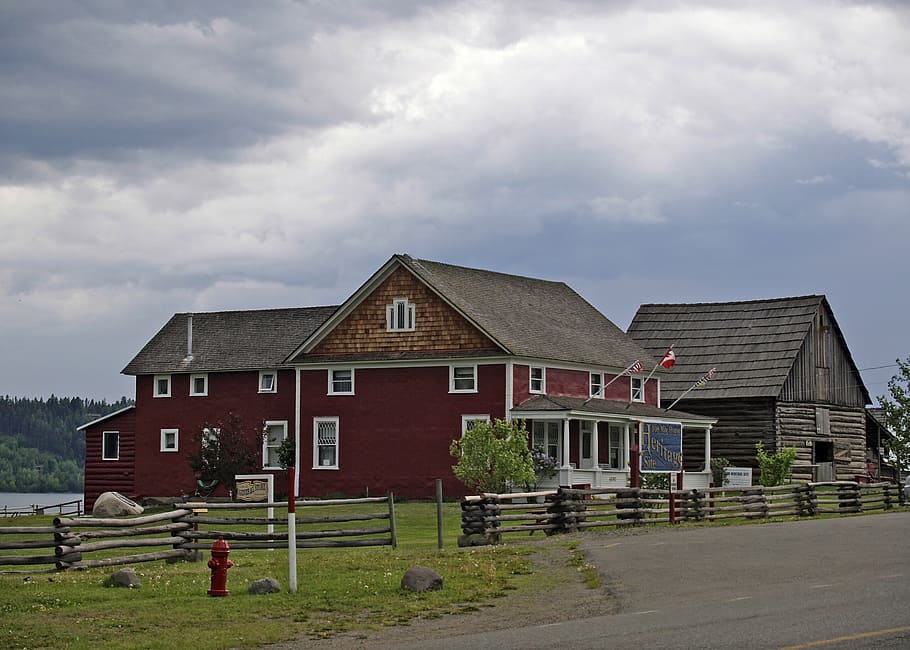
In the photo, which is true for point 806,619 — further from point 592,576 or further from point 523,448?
point 523,448

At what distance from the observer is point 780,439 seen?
2365 inches

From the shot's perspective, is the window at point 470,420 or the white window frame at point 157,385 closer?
the window at point 470,420

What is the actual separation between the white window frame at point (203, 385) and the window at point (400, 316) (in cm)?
1079

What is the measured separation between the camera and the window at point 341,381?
53750 mm

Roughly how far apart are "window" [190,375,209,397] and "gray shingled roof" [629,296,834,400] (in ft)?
66.4

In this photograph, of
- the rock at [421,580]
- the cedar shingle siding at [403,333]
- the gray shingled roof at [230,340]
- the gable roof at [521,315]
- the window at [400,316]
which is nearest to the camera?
the rock at [421,580]

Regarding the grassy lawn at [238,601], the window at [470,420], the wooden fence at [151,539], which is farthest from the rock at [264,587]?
the window at [470,420]

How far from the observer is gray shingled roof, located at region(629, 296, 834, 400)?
61156 millimetres

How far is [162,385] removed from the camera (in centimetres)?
6094

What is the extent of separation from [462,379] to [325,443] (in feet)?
20.8

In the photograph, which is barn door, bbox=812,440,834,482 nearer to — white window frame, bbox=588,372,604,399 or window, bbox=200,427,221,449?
white window frame, bbox=588,372,604,399

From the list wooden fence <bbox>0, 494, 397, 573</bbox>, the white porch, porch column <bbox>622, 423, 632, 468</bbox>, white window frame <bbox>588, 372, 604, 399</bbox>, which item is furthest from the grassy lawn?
white window frame <bbox>588, 372, 604, 399</bbox>

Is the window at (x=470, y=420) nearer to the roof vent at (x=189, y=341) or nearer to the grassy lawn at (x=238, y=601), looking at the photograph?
the roof vent at (x=189, y=341)

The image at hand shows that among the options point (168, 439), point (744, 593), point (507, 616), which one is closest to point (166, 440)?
point (168, 439)
